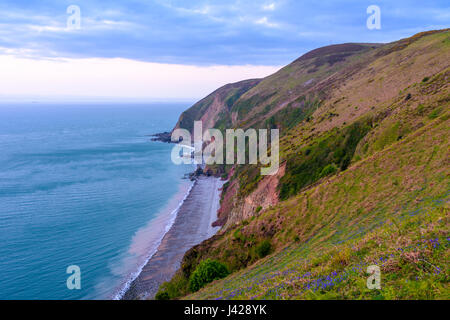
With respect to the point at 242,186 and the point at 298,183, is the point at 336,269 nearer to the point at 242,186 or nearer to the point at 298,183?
the point at 298,183

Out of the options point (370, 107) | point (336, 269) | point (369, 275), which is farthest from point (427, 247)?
point (370, 107)

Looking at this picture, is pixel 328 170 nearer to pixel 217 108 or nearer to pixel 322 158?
pixel 322 158

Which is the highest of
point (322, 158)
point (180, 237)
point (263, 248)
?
point (322, 158)

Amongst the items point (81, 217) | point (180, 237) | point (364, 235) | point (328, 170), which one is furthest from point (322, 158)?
point (81, 217)

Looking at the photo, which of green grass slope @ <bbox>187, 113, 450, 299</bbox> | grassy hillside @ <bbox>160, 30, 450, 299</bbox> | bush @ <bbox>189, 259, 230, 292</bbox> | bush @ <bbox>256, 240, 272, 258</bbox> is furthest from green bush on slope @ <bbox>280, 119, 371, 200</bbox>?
bush @ <bbox>189, 259, 230, 292</bbox>

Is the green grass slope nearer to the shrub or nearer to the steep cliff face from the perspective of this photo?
the shrub

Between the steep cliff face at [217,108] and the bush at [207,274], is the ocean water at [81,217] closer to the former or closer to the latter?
the bush at [207,274]
